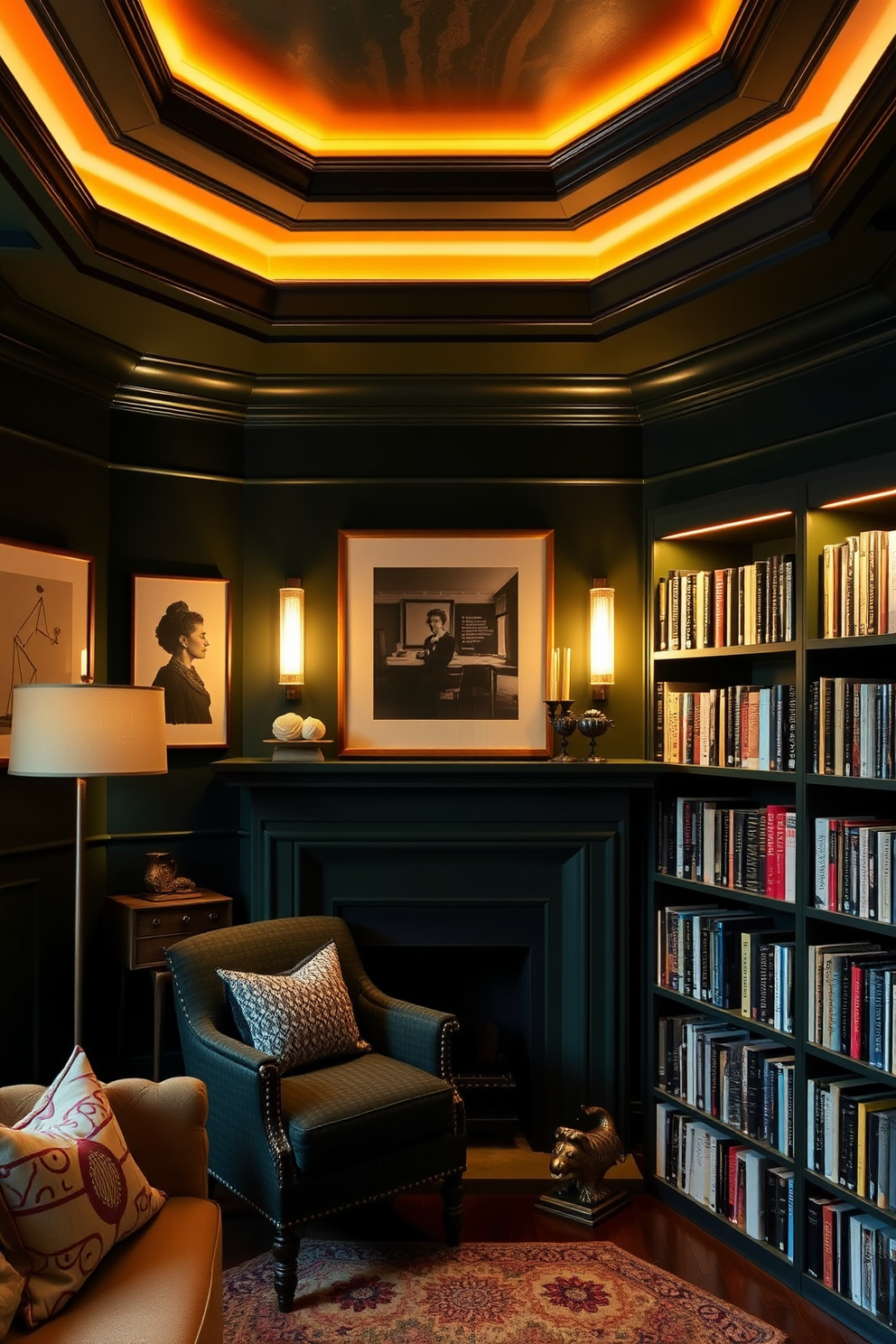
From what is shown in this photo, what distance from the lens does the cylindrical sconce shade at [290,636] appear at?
3.96 meters

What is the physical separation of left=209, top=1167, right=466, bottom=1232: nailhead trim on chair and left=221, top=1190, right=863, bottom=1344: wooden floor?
23 cm

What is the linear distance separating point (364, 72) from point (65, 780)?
2.36m

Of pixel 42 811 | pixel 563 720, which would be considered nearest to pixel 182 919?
pixel 42 811

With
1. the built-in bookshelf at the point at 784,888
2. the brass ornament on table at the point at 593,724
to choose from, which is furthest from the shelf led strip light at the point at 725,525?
the brass ornament on table at the point at 593,724

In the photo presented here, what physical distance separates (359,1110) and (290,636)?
1716 millimetres

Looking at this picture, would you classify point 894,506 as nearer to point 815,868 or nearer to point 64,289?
point 815,868

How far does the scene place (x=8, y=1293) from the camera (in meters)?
1.86

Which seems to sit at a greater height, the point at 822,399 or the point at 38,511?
the point at 822,399

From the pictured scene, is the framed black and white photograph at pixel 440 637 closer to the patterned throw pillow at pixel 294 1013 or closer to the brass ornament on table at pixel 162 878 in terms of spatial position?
the brass ornament on table at pixel 162 878

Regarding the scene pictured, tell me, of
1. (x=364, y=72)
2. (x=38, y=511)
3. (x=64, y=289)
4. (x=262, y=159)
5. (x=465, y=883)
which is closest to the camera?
(x=364, y=72)

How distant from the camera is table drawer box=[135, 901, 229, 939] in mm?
3582

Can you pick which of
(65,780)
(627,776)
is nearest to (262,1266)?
(65,780)

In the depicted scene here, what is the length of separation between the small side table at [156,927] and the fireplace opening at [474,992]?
0.61 meters

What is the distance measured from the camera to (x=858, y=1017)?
292 cm
